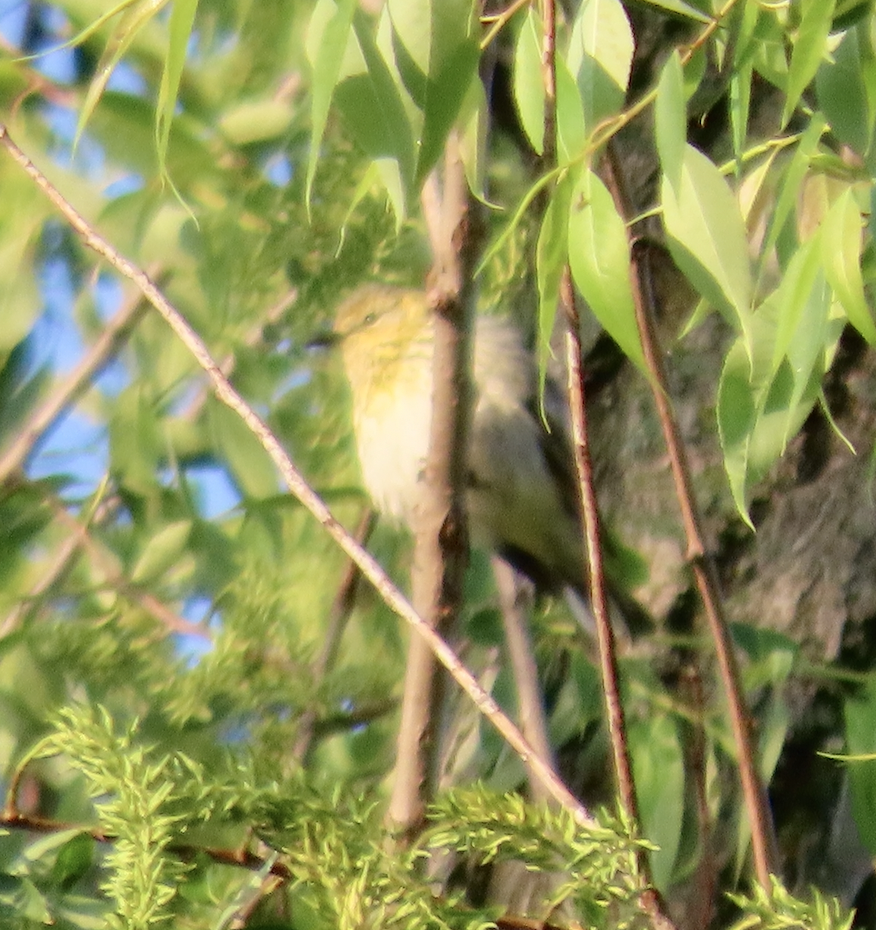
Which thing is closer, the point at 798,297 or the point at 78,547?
the point at 798,297

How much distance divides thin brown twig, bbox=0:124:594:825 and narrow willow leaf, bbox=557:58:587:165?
12.3 inches

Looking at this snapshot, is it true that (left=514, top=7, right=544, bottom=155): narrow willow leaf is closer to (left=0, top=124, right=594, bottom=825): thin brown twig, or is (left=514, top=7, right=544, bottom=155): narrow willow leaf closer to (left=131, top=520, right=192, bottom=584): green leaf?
(left=0, top=124, right=594, bottom=825): thin brown twig

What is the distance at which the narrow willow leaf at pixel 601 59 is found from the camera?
1.02 metres

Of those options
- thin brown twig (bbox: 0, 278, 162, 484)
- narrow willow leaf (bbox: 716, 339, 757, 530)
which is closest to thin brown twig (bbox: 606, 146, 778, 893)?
narrow willow leaf (bbox: 716, 339, 757, 530)

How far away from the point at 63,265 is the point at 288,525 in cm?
60

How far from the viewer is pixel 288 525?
2391 mm

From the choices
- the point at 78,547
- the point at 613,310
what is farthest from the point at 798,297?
the point at 78,547

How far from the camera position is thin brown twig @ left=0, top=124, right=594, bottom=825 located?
37.8 inches

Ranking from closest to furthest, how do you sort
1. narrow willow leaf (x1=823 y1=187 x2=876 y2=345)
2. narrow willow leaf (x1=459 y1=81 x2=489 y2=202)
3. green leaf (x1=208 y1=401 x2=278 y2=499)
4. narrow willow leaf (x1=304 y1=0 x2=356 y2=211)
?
narrow willow leaf (x1=304 y1=0 x2=356 y2=211)
narrow willow leaf (x1=823 y1=187 x2=876 y2=345)
narrow willow leaf (x1=459 y1=81 x2=489 y2=202)
green leaf (x1=208 y1=401 x2=278 y2=499)

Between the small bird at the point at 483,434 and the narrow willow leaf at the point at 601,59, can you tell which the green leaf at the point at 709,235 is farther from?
the small bird at the point at 483,434

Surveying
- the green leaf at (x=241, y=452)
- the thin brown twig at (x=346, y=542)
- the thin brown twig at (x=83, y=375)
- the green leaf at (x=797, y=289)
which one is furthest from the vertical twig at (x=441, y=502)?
the thin brown twig at (x=83, y=375)

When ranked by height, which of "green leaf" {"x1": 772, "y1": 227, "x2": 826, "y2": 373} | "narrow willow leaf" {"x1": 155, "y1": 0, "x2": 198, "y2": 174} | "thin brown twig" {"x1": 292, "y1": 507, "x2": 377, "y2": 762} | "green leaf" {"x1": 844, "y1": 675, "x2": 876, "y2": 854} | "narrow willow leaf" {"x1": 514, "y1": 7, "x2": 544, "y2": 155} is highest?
"narrow willow leaf" {"x1": 155, "y1": 0, "x2": 198, "y2": 174}

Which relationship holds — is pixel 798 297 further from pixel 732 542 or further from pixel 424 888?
pixel 732 542

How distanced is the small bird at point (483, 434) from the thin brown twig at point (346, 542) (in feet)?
4.11
